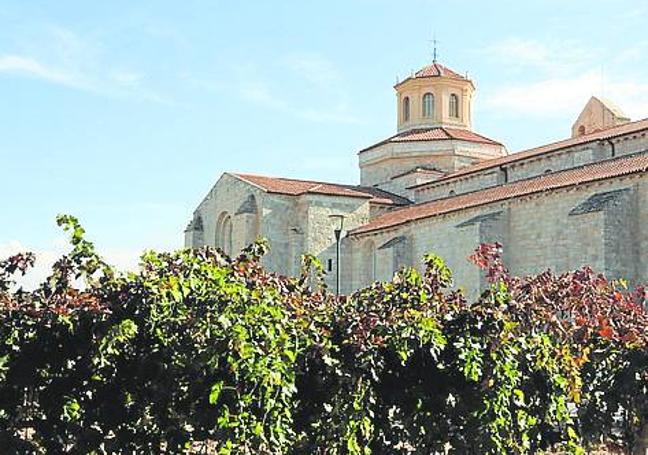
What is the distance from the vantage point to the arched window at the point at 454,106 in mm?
48219

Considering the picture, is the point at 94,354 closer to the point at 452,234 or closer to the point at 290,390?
the point at 290,390

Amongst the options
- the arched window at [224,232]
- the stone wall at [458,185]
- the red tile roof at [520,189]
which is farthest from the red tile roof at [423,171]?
the arched window at [224,232]

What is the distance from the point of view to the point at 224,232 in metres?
45.0

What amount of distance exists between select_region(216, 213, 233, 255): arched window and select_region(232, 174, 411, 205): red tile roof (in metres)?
3.00

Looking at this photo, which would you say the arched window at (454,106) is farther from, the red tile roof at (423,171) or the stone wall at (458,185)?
the stone wall at (458,185)

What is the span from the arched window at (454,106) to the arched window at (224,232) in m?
14.6

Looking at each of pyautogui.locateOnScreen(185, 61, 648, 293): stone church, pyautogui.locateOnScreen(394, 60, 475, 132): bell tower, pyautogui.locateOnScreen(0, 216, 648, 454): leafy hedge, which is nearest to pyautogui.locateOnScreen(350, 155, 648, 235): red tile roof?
pyautogui.locateOnScreen(185, 61, 648, 293): stone church

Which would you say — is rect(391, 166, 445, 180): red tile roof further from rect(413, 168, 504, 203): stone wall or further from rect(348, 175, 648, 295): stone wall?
rect(348, 175, 648, 295): stone wall

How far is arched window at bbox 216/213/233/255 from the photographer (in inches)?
1748

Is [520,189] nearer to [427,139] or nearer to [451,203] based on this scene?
[451,203]

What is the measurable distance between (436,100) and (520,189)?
1868cm

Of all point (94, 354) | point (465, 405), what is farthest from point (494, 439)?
point (94, 354)

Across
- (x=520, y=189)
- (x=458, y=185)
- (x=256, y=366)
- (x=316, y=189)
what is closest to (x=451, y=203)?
(x=520, y=189)

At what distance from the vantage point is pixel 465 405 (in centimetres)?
636
